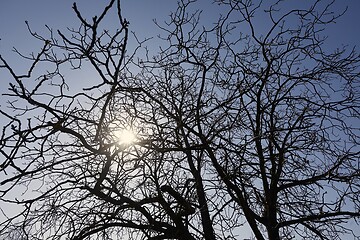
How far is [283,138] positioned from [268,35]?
152 cm

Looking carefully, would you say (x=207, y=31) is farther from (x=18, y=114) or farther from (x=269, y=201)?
(x=18, y=114)

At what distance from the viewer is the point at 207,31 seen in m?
4.81

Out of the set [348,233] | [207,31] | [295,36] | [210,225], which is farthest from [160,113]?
[348,233]

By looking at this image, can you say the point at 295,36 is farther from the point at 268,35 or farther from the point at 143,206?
the point at 143,206

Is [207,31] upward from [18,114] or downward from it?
upward

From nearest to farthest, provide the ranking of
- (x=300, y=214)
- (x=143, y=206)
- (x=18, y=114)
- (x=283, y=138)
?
(x=18, y=114)
(x=143, y=206)
(x=300, y=214)
(x=283, y=138)

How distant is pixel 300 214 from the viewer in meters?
4.79

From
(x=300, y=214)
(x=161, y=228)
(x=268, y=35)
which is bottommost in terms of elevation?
(x=161, y=228)

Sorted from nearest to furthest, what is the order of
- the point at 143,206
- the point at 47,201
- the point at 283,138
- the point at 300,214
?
the point at 47,201, the point at 143,206, the point at 300,214, the point at 283,138

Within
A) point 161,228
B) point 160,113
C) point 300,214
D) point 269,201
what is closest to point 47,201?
point 161,228

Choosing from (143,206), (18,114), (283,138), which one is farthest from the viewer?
(283,138)

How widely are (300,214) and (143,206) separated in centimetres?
217

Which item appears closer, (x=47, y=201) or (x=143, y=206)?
(x=47, y=201)

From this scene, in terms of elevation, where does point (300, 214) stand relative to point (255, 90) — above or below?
below
